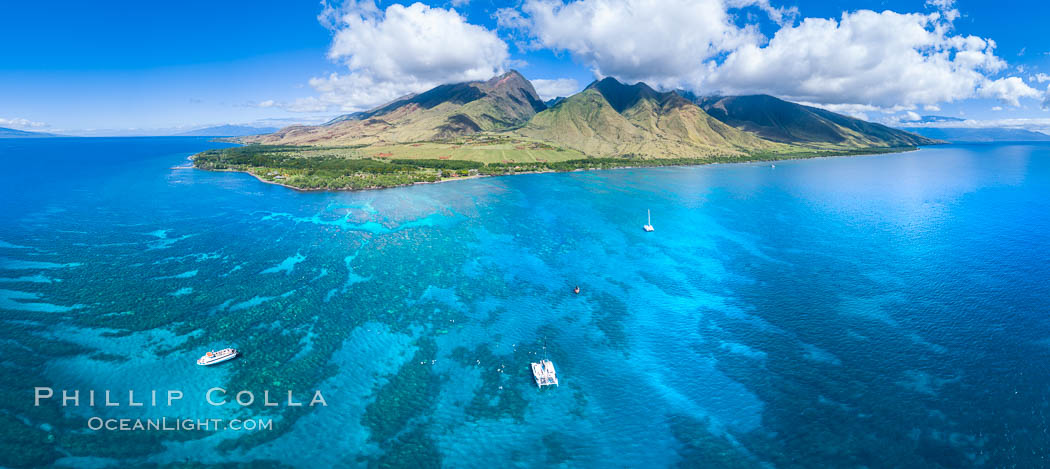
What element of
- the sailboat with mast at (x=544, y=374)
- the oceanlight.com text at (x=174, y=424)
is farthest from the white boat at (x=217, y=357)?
the sailboat with mast at (x=544, y=374)

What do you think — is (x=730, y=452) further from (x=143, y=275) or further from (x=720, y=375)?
(x=143, y=275)

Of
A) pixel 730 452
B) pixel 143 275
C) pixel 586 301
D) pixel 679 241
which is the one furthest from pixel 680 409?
pixel 143 275

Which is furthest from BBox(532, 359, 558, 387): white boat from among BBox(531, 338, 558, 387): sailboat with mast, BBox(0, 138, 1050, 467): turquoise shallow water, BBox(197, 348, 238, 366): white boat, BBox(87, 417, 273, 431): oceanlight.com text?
BBox(197, 348, 238, 366): white boat

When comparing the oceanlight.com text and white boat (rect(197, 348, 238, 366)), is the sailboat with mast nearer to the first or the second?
the oceanlight.com text

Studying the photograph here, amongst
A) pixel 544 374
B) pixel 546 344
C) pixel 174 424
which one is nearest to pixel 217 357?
pixel 174 424

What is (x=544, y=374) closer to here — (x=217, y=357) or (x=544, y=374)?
(x=544, y=374)

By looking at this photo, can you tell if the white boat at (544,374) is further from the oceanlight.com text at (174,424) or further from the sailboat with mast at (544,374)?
the oceanlight.com text at (174,424)
